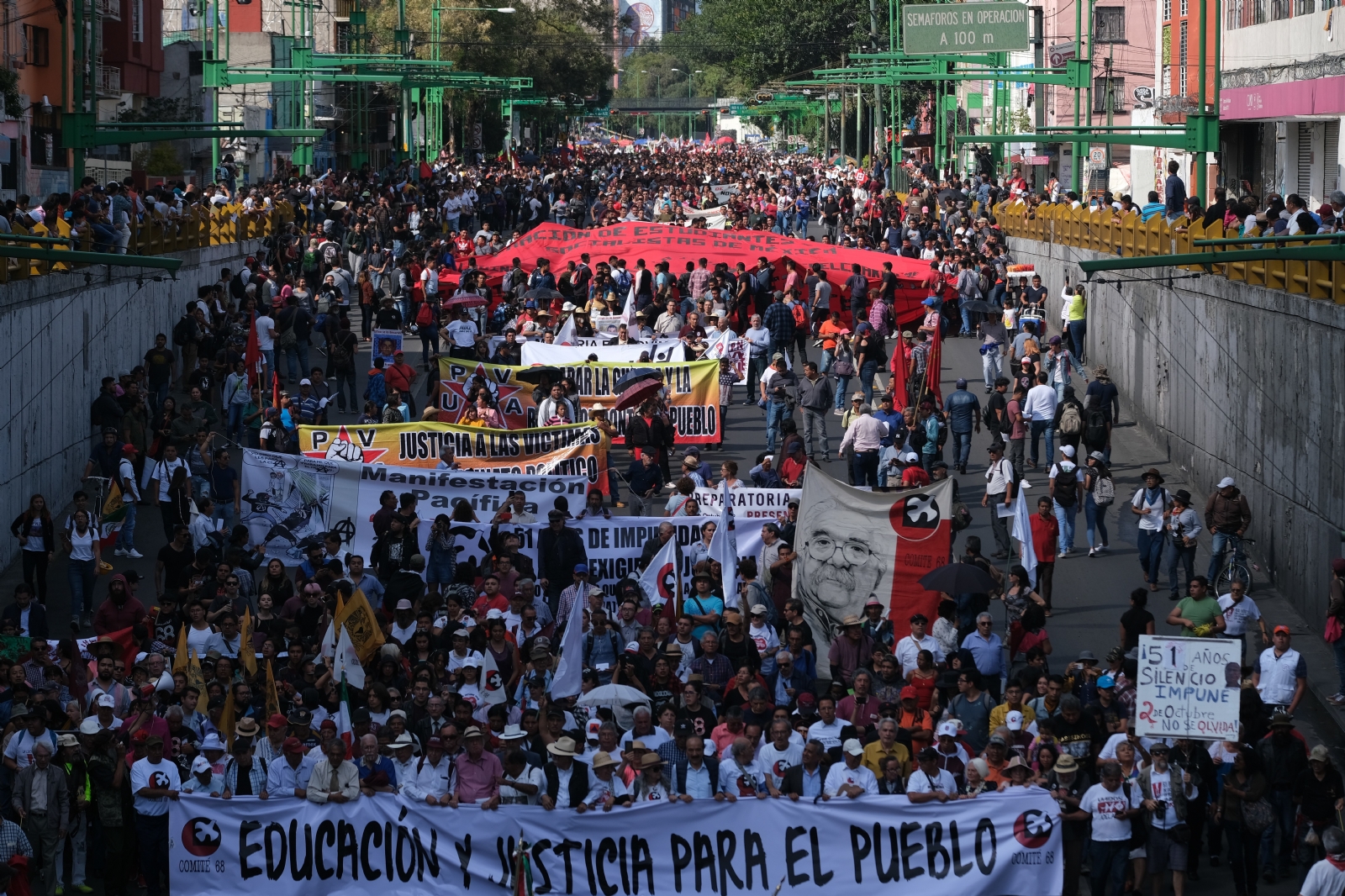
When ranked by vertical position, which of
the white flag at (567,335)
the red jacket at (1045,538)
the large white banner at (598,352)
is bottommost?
the red jacket at (1045,538)

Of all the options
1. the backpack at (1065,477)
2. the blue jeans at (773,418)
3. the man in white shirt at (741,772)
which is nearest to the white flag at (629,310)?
the blue jeans at (773,418)

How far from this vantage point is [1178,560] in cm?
1927

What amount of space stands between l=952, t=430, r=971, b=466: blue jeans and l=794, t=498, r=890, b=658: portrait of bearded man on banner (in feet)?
23.0

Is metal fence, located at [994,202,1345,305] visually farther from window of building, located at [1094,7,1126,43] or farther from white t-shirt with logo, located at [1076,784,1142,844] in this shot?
window of building, located at [1094,7,1126,43]

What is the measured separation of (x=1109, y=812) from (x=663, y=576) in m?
5.68

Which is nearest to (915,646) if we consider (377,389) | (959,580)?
(959,580)

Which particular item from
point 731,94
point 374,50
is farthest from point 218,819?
point 731,94

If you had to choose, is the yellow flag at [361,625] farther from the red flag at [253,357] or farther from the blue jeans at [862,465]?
the red flag at [253,357]

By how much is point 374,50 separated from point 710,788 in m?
83.8

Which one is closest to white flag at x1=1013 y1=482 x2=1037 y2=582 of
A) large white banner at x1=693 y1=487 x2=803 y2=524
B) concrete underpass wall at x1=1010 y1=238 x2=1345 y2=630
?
large white banner at x1=693 y1=487 x2=803 y2=524

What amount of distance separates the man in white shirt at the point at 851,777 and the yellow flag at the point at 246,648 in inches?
190

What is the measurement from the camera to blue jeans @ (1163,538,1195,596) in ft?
62.6

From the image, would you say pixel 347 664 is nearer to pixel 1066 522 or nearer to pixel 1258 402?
pixel 1066 522

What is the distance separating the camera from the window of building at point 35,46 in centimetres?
4581
